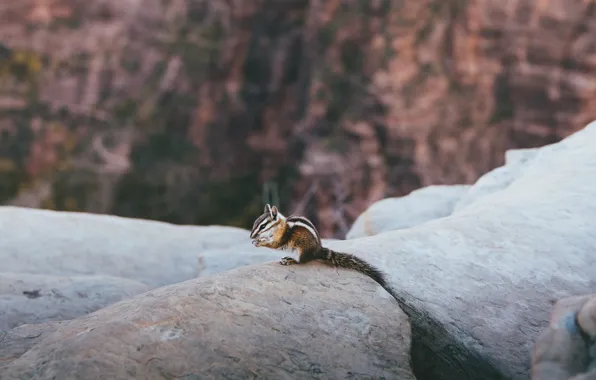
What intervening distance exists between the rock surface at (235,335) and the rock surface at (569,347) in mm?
670

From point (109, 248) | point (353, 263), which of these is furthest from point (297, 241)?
point (109, 248)

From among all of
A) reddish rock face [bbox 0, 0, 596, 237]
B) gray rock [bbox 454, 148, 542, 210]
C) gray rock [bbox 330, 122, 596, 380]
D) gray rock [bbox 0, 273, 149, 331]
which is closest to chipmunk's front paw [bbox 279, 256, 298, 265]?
gray rock [bbox 330, 122, 596, 380]

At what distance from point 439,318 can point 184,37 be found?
1449 cm

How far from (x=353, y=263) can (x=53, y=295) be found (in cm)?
224

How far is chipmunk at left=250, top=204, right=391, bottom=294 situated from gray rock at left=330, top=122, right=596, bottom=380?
97 millimetres

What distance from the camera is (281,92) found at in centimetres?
1747

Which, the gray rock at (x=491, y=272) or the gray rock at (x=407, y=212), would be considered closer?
the gray rock at (x=491, y=272)

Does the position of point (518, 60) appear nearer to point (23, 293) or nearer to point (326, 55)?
point (326, 55)

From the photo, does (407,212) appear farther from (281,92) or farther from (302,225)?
(281,92)

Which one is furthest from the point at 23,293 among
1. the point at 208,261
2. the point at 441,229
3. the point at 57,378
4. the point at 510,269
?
the point at 510,269

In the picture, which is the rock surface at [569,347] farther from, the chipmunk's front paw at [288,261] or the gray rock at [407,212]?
the gray rock at [407,212]

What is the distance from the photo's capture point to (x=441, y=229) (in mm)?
4207

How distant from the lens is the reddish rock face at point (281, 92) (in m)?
15.4

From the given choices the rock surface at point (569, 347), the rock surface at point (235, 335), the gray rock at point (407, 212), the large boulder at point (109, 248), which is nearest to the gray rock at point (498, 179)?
the gray rock at point (407, 212)
